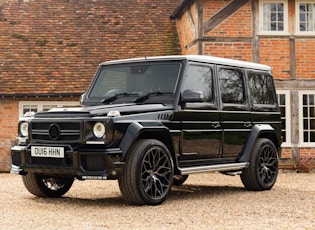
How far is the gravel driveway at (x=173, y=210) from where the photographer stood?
6289 mm

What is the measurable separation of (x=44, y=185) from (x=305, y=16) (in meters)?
10.3

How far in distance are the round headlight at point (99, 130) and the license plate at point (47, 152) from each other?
477mm

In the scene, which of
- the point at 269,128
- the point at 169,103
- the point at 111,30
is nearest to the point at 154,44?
the point at 111,30

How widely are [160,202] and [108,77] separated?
2.22 m

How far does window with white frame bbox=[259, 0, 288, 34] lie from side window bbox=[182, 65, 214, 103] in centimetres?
789

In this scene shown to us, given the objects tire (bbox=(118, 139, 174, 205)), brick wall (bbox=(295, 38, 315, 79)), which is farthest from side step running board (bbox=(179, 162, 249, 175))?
brick wall (bbox=(295, 38, 315, 79))

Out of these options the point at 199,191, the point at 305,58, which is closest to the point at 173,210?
the point at 199,191

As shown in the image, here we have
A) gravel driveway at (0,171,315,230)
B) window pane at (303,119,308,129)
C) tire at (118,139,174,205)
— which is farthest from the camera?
window pane at (303,119,308,129)

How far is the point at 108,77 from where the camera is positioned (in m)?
8.91

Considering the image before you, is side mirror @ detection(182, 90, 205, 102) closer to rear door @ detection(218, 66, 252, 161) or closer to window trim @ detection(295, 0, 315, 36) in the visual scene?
rear door @ detection(218, 66, 252, 161)

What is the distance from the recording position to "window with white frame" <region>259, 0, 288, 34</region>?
16234 mm

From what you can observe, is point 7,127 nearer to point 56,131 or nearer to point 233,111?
point 233,111

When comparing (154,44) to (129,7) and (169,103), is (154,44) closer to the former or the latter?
(129,7)

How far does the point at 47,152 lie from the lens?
7531mm
